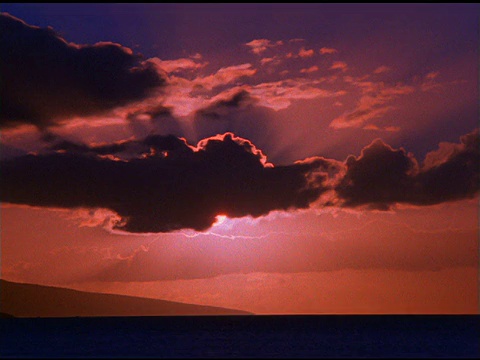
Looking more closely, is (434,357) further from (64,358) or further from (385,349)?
(64,358)

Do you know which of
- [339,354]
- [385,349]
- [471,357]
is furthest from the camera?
[385,349]

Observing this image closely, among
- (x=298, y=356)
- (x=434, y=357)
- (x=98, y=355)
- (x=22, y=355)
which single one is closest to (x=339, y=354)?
(x=298, y=356)

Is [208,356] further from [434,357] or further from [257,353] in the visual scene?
[434,357]

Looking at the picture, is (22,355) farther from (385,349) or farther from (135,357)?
(385,349)

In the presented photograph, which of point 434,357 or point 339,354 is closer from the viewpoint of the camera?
point 434,357

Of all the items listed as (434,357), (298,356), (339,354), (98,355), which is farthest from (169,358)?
(434,357)

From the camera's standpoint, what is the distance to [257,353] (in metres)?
88.2

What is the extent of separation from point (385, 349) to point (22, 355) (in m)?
49.9

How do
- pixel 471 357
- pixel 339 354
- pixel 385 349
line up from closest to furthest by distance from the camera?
1. pixel 471 357
2. pixel 339 354
3. pixel 385 349

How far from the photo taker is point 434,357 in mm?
79625

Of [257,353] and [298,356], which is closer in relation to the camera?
[298,356]

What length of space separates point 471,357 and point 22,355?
5560 centimetres

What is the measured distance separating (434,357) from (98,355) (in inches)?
1639

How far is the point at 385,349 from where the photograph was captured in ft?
311
